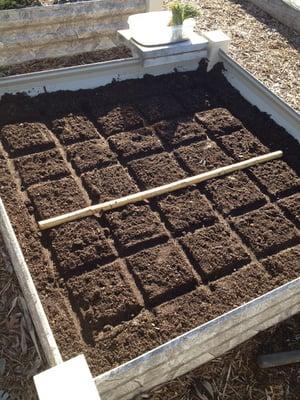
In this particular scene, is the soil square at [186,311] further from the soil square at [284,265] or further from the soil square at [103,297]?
the soil square at [284,265]

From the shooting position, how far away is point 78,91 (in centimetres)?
516

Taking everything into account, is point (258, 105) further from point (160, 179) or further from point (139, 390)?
point (139, 390)

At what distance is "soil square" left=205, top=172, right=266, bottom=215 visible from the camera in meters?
4.12

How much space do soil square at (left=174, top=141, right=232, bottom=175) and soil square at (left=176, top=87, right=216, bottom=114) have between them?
66cm

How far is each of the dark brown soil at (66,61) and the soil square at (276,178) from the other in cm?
308

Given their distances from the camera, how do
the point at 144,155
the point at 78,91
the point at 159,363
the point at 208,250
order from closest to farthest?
the point at 159,363 → the point at 208,250 → the point at 144,155 → the point at 78,91

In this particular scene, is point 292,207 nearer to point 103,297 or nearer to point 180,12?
point 103,297

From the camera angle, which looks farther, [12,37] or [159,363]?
[12,37]

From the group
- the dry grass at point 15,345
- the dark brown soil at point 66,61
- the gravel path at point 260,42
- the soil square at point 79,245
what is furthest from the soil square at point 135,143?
the gravel path at point 260,42

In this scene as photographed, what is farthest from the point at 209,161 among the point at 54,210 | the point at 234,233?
the point at 54,210

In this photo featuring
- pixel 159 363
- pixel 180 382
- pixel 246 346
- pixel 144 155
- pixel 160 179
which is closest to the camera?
pixel 159 363

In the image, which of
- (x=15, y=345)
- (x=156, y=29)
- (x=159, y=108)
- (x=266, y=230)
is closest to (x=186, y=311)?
(x=266, y=230)

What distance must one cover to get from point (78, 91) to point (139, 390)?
357cm

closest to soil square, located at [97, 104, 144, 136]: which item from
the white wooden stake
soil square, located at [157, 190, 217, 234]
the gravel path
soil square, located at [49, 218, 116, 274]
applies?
soil square, located at [157, 190, 217, 234]
